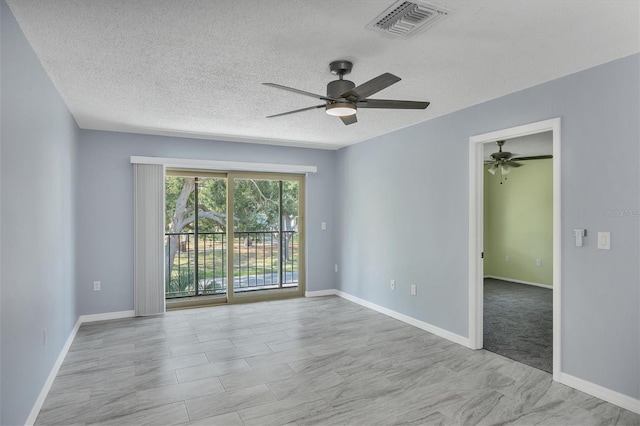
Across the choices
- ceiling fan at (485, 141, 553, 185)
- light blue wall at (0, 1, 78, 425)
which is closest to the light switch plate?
ceiling fan at (485, 141, 553, 185)

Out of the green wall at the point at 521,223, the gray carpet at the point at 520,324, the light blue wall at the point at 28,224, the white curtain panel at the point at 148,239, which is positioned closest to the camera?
the light blue wall at the point at 28,224

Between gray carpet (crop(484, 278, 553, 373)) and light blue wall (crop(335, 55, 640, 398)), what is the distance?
47 centimetres

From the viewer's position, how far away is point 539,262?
7348 mm

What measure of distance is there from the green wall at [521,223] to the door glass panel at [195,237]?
5.64 m

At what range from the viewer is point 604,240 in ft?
9.37

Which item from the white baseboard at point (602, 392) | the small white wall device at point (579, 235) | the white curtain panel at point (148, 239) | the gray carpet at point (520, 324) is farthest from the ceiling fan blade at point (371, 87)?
the white curtain panel at point (148, 239)

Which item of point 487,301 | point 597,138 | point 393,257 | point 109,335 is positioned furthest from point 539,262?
point 109,335

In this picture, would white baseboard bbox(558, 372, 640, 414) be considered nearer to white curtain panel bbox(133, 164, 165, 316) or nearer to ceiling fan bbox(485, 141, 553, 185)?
ceiling fan bbox(485, 141, 553, 185)

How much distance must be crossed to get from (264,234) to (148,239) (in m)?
1.77

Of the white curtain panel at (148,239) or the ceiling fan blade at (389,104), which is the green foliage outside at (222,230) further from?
the ceiling fan blade at (389,104)

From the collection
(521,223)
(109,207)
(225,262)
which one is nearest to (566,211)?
(225,262)

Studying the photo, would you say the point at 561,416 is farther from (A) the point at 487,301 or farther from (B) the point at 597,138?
(A) the point at 487,301

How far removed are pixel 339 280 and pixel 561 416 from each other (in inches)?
162

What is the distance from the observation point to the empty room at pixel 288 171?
228 centimetres
